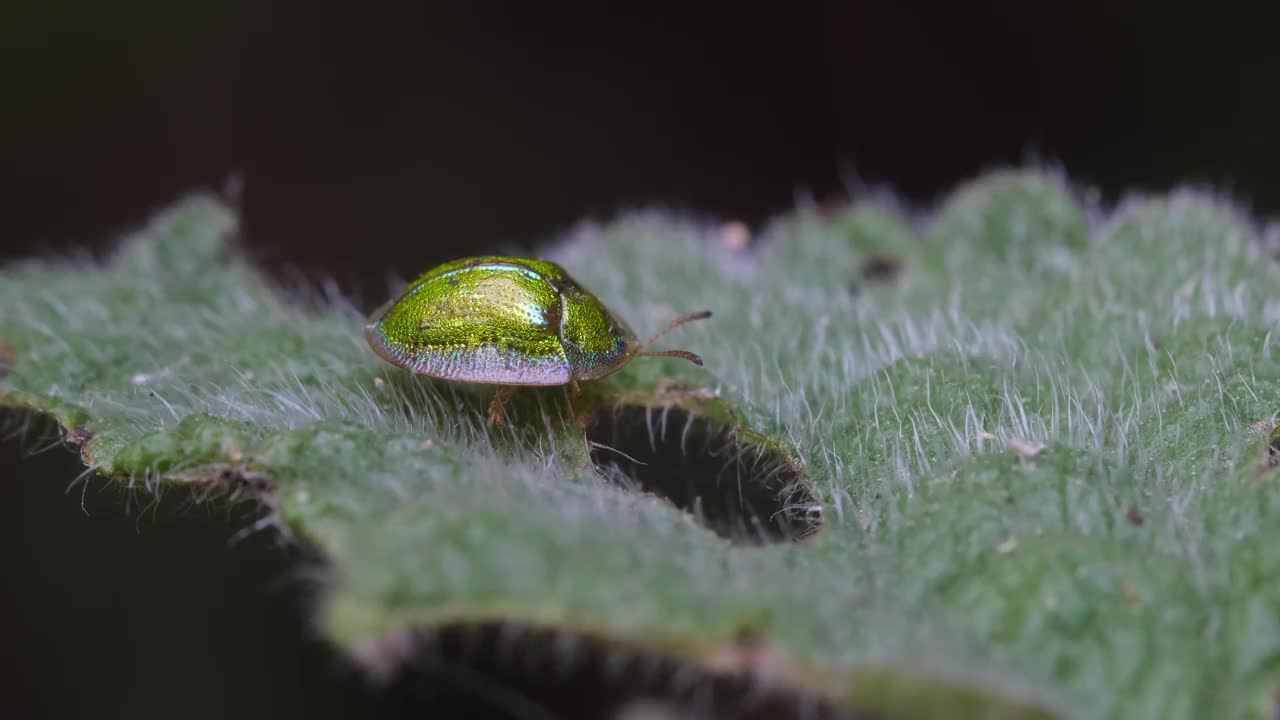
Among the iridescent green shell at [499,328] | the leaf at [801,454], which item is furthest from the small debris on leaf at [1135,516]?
the iridescent green shell at [499,328]

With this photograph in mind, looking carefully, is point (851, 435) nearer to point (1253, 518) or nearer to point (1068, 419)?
point (1068, 419)

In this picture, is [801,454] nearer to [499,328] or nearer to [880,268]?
Result: [499,328]

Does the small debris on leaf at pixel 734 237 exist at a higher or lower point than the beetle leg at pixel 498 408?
higher

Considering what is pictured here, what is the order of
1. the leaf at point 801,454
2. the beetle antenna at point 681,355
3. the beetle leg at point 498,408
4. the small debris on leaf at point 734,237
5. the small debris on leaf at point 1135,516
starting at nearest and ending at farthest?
the leaf at point 801,454, the small debris on leaf at point 1135,516, the beetle leg at point 498,408, the beetle antenna at point 681,355, the small debris on leaf at point 734,237

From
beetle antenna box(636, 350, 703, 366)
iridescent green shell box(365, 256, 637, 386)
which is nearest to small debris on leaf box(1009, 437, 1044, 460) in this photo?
beetle antenna box(636, 350, 703, 366)

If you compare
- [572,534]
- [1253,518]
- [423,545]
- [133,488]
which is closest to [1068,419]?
[1253,518]

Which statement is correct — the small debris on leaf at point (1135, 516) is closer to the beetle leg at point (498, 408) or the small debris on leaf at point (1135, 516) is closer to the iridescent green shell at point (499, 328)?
the iridescent green shell at point (499, 328)

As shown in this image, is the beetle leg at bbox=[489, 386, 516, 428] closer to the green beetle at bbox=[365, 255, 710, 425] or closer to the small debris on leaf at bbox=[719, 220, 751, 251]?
the green beetle at bbox=[365, 255, 710, 425]

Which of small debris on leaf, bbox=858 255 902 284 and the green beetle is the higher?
the green beetle
